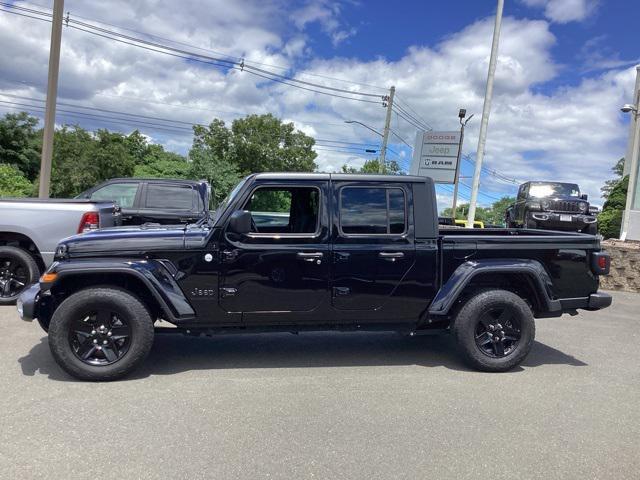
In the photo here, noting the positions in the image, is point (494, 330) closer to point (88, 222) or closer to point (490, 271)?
point (490, 271)

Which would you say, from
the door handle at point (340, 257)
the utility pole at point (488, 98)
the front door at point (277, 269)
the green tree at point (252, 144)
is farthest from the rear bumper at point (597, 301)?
the green tree at point (252, 144)

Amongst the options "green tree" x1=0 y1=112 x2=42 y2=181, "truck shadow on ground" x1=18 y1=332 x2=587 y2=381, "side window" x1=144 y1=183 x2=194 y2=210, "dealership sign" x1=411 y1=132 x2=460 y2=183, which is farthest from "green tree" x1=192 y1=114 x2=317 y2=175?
"truck shadow on ground" x1=18 y1=332 x2=587 y2=381

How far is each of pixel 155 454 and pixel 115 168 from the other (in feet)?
125

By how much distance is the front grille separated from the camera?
16281mm

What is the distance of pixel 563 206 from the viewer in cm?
1641

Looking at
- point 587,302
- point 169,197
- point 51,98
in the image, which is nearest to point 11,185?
point 51,98

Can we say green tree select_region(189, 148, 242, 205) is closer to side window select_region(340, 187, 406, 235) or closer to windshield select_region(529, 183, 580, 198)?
windshield select_region(529, 183, 580, 198)

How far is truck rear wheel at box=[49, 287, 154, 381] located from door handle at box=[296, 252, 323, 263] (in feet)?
4.77

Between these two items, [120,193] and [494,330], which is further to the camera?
[120,193]

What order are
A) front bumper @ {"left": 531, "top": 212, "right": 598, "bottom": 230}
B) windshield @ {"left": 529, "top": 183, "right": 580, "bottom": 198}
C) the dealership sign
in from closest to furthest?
front bumper @ {"left": 531, "top": 212, "right": 598, "bottom": 230} < windshield @ {"left": 529, "top": 183, "right": 580, "bottom": 198} < the dealership sign

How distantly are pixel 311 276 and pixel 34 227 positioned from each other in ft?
15.1

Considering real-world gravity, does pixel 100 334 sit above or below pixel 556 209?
below

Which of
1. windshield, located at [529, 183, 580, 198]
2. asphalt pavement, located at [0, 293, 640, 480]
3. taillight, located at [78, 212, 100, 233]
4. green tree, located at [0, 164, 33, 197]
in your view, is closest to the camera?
asphalt pavement, located at [0, 293, 640, 480]

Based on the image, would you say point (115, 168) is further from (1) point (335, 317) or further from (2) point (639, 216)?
(1) point (335, 317)
